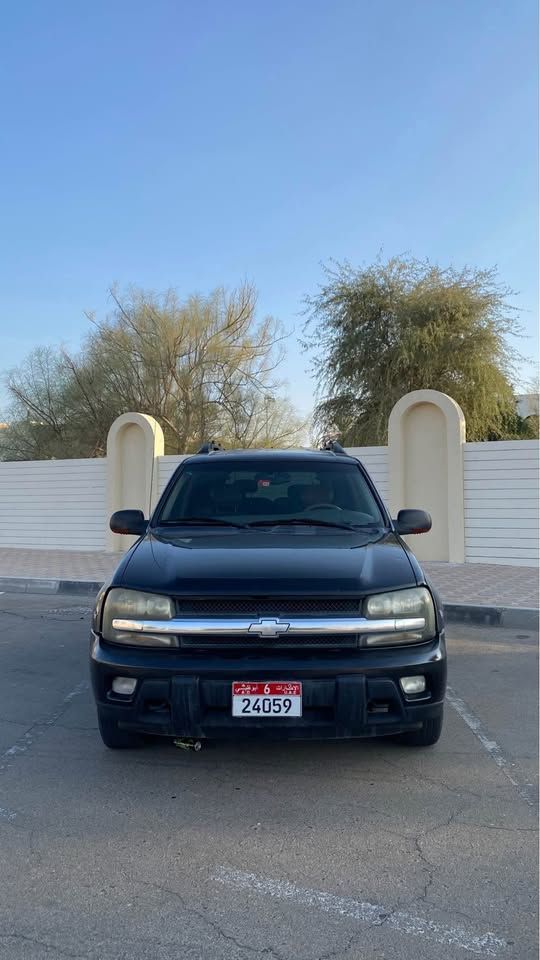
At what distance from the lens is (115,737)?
3.97m

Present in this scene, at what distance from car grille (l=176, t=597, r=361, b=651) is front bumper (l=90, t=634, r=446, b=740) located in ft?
0.16

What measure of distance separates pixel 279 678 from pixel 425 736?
1.12 meters

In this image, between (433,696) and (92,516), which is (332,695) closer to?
(433,696)

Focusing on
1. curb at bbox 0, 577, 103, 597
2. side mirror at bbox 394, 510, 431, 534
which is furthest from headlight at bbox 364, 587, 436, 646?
curb at bbox 0, 577, 103, 597

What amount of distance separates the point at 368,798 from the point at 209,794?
0.78 metres

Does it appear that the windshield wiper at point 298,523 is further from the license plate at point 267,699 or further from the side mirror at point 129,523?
the license plate at point 267,699

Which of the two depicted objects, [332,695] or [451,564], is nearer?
[332,695]

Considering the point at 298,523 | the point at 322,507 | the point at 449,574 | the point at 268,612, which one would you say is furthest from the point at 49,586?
the point at 268,612

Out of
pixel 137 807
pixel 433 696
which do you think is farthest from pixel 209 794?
pixel 433 696

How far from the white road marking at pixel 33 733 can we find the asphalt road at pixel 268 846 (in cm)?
2

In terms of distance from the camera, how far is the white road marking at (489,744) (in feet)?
12.0

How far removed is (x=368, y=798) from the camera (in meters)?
3.54

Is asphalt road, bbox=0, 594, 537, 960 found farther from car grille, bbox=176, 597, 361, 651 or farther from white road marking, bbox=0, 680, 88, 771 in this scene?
car grille, bbox=176, 597, 361, 651

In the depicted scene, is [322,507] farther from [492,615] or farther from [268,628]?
[492,615]
